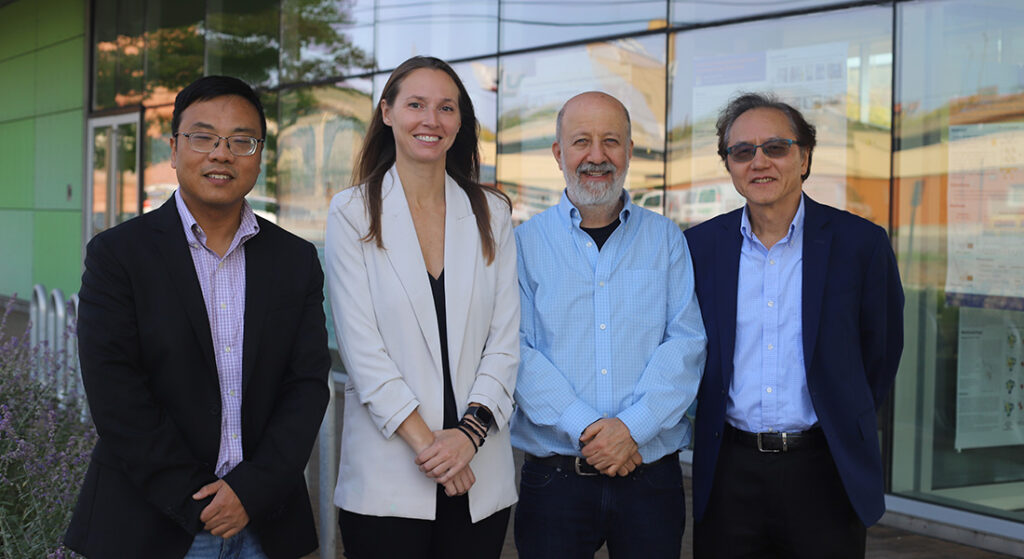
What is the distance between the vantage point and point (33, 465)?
3.58 m

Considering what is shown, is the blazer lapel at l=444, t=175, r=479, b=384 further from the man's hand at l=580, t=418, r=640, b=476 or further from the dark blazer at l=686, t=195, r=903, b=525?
the dark blazer at l=686, t=195, r=903, b=525

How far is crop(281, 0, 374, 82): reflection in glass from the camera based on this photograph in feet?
33.6

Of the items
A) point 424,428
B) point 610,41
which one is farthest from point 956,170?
point 424,428

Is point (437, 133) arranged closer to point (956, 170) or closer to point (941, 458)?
point (956, 170)

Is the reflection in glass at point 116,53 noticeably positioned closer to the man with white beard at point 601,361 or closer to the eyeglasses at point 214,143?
the man with white beard at point 601,361

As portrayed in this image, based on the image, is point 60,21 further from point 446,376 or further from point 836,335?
point 836,335

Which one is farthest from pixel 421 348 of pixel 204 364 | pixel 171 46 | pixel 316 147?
pixel 171 46

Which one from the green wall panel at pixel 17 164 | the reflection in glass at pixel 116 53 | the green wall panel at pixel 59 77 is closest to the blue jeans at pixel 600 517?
the reflection in glass at pixel 116 53

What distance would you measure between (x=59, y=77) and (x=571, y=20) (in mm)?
12034

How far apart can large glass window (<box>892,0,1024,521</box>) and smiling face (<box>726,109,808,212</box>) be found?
2864 mm

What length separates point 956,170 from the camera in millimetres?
5551

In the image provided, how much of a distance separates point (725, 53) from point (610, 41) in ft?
3.79

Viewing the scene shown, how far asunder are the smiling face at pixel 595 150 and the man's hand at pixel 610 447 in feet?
2.40

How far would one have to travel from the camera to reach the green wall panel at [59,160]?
15.8 metres
